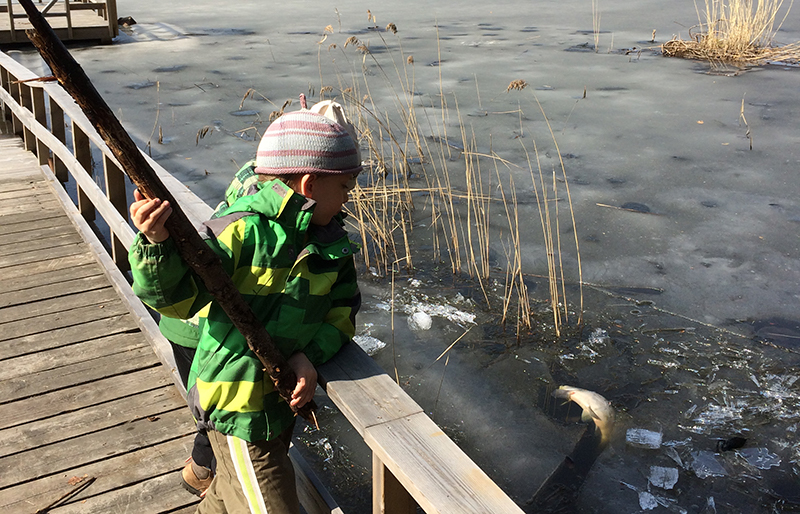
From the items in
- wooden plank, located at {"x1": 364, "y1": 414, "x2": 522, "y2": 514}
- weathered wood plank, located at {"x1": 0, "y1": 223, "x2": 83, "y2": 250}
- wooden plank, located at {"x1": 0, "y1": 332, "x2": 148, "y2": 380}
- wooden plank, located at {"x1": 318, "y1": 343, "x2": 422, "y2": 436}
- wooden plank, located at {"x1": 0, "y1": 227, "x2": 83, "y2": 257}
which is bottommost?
wooden plank, located at {"x1": 0, "y1": 332, "x2": 148, "y2": 380}

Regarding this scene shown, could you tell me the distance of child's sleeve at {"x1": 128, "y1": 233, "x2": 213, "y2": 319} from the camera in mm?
1226

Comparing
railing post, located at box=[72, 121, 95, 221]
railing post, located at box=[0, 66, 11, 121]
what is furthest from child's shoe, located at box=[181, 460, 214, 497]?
railing post, located at box=[0, 66, 11, 121]

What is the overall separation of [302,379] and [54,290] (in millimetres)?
2074

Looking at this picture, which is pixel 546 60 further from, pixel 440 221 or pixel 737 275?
pixel 737 275

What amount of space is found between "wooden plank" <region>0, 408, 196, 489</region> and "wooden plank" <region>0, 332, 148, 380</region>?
16.3 inches

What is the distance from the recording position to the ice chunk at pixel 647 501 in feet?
8.38

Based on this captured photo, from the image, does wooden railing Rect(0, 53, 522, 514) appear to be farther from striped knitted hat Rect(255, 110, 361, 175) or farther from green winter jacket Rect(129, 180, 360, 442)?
striped knitted hat Rect(255, 110, 361, 175)

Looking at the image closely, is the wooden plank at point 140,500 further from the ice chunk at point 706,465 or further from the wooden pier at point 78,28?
the wooden pier at point 78,28

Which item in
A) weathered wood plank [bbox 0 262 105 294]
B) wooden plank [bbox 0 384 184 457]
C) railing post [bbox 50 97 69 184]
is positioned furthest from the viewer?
railing post [bbox 50 97 69 184]

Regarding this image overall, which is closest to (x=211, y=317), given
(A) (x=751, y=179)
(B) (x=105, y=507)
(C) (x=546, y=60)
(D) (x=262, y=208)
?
(D) (x=262, y=208)

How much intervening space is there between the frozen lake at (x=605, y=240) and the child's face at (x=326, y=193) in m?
1.47

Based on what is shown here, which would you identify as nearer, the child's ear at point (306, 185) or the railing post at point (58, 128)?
the child's ear at point (306, 185)

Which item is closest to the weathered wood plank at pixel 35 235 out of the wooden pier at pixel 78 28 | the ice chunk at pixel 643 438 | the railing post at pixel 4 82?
the railing post at pixel 4 82

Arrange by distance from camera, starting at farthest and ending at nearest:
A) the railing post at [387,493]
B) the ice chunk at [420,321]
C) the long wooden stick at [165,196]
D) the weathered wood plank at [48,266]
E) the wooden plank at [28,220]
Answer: the wooden plank at [28,220], the ice chunk at [420,321], the weathered wood plank at [48,266], the railing post at [387,493], the long wooden stick at [165,196]
